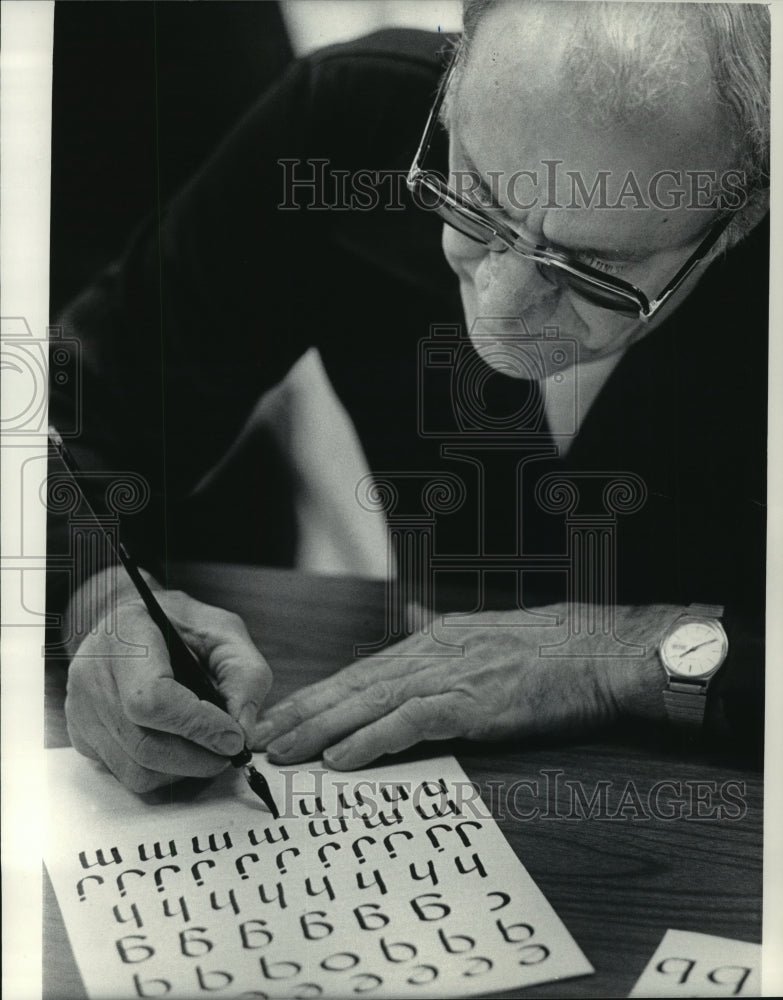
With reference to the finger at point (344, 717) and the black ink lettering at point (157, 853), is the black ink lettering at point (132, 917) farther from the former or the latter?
the finger at point (344, 717)

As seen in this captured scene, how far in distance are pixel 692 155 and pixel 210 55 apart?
627 millimetres

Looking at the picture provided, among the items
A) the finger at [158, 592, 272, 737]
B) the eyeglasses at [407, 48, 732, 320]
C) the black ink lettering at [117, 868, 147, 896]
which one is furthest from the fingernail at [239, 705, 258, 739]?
the eyeglasses at [407, 48, 732, 320]

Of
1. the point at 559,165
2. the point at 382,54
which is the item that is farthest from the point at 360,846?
the point at 382,54

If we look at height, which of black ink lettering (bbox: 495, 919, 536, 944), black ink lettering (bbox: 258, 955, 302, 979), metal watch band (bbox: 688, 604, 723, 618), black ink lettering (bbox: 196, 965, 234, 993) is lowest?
black ink lettering (bbox: 196, 965, 234, 993)

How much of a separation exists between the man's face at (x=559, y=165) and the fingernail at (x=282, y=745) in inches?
22.2

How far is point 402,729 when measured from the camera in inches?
53.8

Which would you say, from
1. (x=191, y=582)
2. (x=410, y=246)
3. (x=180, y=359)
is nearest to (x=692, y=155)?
(x=410, y=246)

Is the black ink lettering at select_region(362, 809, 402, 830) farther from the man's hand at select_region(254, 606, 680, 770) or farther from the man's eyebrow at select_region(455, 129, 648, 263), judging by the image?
the man's eyebrow at select_region(455, 129, 648, 263)

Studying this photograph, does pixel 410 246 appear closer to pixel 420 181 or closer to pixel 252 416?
pixel 420 181

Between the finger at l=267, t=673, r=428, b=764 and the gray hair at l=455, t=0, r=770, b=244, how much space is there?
719 millimetres

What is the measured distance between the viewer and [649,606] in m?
1.38

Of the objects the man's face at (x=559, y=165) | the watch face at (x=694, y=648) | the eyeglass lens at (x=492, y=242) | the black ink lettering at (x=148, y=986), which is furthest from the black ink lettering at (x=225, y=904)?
the eyeglass lens at (x=492, y=242)

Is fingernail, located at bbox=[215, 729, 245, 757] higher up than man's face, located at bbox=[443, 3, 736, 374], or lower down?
lower down

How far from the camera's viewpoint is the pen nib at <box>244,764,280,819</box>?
53.2 inches
